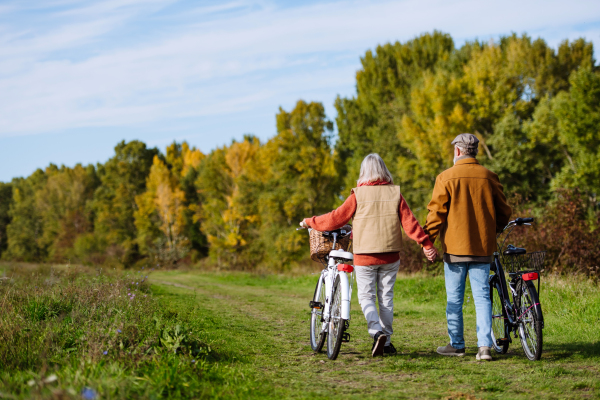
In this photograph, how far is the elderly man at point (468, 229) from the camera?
5.23 meters

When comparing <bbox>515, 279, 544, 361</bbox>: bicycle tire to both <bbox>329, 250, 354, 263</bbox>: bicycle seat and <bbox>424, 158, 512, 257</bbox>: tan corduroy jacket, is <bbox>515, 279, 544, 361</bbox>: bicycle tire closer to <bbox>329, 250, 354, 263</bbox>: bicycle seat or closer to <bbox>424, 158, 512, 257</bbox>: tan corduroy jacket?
<bbox>424, 158, 512, 257</bbox>: tan corduroy jacket

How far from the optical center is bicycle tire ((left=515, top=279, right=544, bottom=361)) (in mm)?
4852

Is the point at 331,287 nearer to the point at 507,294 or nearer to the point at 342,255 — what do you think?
the point at 342,255

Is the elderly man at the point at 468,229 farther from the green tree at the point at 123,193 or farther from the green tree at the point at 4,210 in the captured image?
the green tree at the point at 4,210

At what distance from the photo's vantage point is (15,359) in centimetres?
426

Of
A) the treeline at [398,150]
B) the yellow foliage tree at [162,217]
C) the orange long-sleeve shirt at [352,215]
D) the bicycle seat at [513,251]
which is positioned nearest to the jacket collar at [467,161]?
the orange long-sleeve shirt at [352,215]

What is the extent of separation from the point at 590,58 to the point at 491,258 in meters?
32.5

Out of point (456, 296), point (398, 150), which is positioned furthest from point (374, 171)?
point (398, 150)

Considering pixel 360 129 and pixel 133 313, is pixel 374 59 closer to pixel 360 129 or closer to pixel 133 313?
pixel 360 129

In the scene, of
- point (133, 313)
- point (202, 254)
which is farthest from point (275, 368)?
point (202, 254)

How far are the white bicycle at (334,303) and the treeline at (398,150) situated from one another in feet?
41.0

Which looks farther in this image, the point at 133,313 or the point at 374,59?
the point at 374,59

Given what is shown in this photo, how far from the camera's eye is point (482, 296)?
17.4 ft

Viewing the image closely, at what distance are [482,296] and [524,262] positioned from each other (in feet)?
1.89
